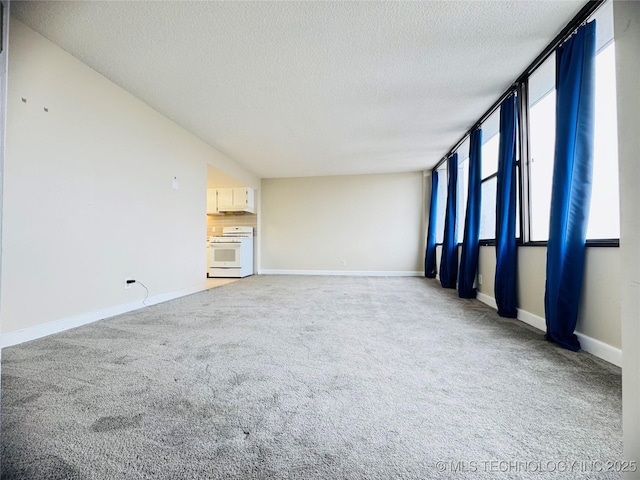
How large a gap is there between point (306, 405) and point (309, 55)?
2.58 meters

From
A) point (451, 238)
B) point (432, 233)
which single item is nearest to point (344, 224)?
point (432, 233)

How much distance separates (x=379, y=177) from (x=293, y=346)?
547 cm

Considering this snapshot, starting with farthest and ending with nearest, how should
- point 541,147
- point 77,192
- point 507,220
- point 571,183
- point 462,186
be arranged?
point 462,186
point 507,220
point 541,147
point 77,192
point 571,183

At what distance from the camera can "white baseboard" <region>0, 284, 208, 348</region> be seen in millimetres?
2084

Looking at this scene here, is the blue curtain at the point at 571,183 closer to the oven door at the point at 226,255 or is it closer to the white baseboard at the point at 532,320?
the white baseboard at the point at 532,320

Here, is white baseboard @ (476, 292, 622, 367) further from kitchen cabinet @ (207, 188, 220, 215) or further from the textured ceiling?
kitchen cabinet @ (207, 188, 220, 215)

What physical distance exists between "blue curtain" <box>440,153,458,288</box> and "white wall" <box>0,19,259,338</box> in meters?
4.19

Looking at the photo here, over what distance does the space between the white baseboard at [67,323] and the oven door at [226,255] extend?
2.63 metres

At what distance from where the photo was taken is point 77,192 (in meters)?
2.57

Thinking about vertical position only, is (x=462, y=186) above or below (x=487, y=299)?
above

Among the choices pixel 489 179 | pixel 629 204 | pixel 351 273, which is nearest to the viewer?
pixel 629 204

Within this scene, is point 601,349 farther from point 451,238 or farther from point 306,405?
point 451,238

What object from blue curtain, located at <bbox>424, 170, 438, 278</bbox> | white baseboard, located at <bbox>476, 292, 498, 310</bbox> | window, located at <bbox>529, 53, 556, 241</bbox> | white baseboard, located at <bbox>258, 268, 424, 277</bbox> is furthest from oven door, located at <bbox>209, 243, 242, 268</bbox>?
window, located at <bbox>529, 53, 556, 241</bbox>

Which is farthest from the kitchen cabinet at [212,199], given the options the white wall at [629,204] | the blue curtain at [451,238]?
the white wall at [629,204]
